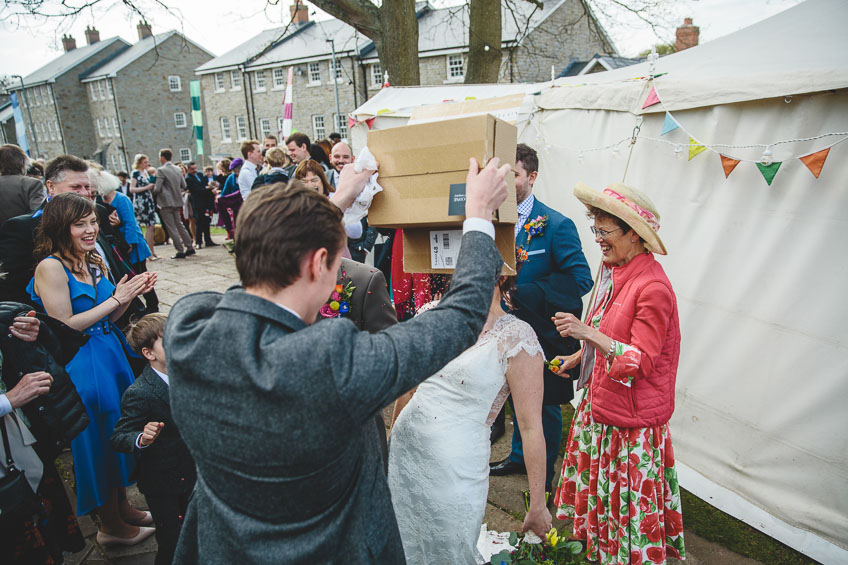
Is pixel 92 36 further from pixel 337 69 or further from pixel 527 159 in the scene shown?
pixel 527 159

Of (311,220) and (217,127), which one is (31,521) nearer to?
(311,220)

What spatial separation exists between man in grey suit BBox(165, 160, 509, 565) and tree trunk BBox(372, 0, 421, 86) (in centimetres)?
749

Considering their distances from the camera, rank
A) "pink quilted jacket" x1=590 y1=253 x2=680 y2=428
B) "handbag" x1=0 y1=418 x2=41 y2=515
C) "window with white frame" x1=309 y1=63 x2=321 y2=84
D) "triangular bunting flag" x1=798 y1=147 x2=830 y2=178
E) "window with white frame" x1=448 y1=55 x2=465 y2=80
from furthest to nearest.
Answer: "window with white frame" x1=309 y1=63 x2=321 y2=84 → "window with white frame" x1=448 y1=55 x2=465 y2=80 → "triangular bunting flag" x1=798 y1=147 x2=830 y2=178 → "pink quilted jacket" x1=590 y1=253 x2=680 y2=428 → "handbag" x1=0 y1=418 x2=41 y2=515

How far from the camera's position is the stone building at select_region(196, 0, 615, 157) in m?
24.8

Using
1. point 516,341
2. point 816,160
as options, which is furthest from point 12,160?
point 816,160

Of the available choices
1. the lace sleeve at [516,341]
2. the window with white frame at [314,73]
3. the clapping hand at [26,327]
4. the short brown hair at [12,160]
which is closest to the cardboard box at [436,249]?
the lace sleeve at [516,341]

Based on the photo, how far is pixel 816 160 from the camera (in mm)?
2734

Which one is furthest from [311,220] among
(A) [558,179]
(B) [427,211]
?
(A) [558,179]

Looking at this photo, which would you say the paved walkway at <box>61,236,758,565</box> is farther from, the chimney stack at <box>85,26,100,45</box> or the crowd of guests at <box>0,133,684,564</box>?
the chimney stack at <box>85,26,100,45</box>

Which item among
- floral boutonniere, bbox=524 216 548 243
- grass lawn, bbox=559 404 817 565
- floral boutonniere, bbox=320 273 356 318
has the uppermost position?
floral boutonniere, bbox=524 216 548 243

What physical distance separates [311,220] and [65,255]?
239 cm

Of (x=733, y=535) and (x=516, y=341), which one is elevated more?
(x=516, y=341)

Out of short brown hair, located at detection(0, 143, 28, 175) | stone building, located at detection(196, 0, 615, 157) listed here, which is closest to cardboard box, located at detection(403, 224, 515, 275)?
short brown hair, located at detection(0, 143, 28, 175)

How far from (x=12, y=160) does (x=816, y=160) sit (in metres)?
6.20
